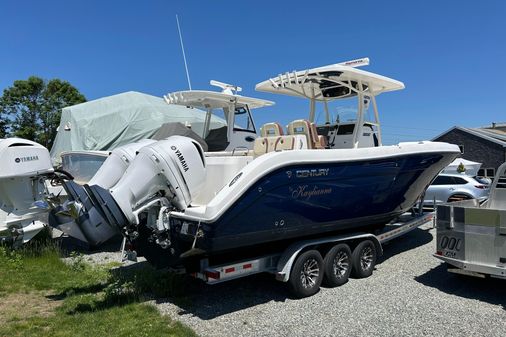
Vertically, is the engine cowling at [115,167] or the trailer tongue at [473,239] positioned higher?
the engine cowling at [115,167]

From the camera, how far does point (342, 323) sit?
491 centimetres

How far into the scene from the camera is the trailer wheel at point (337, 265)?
608 centimetres

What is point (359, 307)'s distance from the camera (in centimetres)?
539

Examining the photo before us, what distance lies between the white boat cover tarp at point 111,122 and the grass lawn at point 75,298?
8888mm

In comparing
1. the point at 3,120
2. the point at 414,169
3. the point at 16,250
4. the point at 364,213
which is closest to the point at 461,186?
the point at 414,169

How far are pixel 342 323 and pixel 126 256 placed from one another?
8.90 ft

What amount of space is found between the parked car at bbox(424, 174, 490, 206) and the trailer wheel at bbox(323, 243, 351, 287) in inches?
308

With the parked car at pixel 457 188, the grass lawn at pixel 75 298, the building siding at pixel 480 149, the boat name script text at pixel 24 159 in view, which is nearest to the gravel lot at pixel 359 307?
the grass lawn at pixel 75 298

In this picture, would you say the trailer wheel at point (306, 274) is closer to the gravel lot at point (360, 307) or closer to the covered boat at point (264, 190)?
the gravel lot at point (360, 307)

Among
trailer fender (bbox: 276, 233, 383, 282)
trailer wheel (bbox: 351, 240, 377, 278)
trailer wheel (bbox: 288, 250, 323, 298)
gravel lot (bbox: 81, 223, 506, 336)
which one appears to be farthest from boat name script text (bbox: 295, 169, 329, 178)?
gravel lot (bbox: 81, 223, 506, 336)

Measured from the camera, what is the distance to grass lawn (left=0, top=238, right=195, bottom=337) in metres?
4.66

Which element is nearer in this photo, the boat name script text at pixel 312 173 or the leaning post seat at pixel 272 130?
the boat name script text at pixel 312 173

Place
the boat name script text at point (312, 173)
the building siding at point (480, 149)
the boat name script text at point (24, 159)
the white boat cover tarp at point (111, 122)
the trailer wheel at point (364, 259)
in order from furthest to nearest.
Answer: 1. the building siding at point (480, 149)
2. the white boat cover tarp at point (111, 122)
3. the boat name script text at point (24, 159)
4. the trailer wheel at point (364, 259)
5. the boat name script text at point (312, 173)

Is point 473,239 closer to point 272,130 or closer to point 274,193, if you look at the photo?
point 274,193
